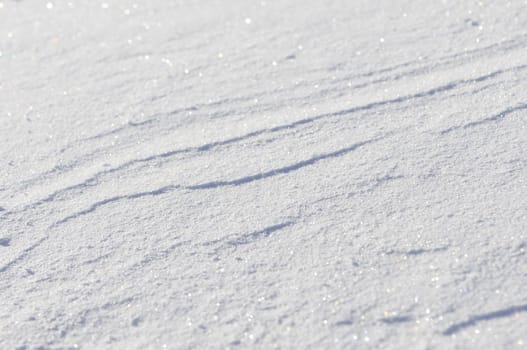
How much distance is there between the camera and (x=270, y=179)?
284 cm

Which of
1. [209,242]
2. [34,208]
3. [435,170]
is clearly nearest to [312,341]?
[209,242]

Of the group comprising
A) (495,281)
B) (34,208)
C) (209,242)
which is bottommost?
(495,281)

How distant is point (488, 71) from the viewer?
3.40 m

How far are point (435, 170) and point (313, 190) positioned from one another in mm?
422

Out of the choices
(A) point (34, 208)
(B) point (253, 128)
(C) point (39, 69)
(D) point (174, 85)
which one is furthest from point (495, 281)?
(C) point (39, 69)

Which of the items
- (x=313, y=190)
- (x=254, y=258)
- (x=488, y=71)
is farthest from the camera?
(x=488, y=71)

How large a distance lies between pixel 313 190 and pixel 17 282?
0.99 m

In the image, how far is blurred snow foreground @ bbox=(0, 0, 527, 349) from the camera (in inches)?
87.1

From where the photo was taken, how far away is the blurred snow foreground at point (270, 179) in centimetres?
221

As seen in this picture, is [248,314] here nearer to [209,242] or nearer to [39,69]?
[209,242]

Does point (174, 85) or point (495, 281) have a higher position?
point (174, 85)

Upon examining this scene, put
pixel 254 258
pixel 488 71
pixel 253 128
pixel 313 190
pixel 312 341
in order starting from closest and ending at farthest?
pixel 312 341, pixel 254 258, pixel 313 190, pixel 253 128, pixel 488 71

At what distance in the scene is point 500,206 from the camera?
2.53 meters

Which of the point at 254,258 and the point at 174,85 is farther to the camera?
the point at 174,85
